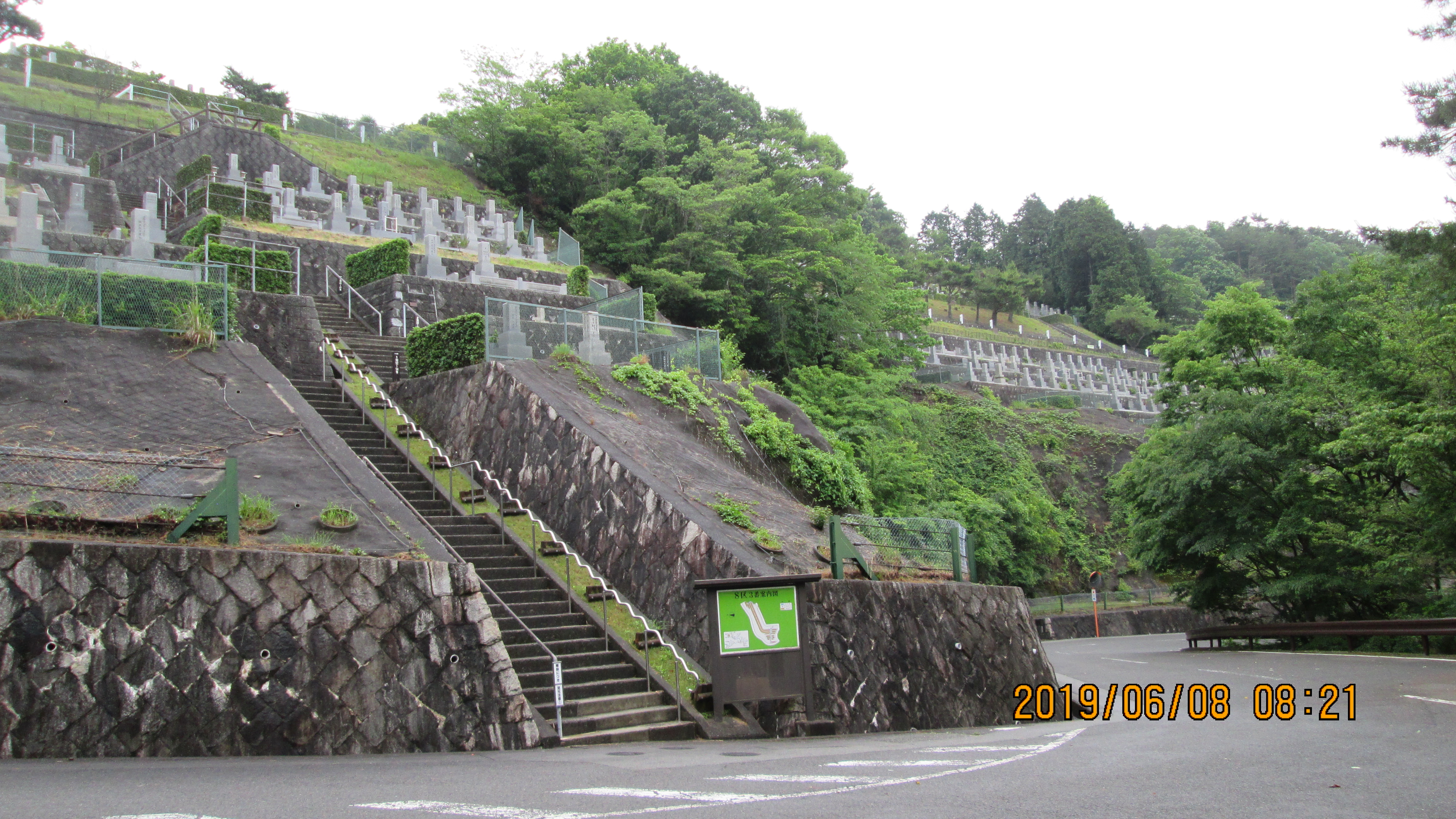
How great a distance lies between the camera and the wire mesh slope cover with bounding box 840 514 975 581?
14203 millimetres

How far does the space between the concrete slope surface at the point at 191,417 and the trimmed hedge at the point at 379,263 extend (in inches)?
436

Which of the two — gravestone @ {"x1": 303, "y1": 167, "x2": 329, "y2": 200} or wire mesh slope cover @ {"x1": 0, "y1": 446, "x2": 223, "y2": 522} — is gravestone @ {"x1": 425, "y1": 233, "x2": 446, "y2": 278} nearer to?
gravestone @ {"x1": 303, "y1": 167, "x2": 329, "y2": 200}

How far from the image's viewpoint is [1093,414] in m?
48.1

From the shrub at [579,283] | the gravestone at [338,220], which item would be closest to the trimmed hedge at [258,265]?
the shrub at [579,283]

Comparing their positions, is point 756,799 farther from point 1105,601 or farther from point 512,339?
point 1105,601

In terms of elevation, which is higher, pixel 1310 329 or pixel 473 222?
pixel 473 222

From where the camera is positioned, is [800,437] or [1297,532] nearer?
[800,437]

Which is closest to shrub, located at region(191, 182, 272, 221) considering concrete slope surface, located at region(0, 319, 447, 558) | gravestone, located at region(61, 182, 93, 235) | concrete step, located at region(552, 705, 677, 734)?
gravestone, located at region(61, 182, 93, 235)

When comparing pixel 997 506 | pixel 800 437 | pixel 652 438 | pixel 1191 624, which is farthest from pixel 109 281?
pixel 1191 624

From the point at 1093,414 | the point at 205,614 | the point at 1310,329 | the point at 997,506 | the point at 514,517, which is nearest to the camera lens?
the point at 205,614

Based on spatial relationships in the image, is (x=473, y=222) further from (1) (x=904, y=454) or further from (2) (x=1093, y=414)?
(2) (x=1093, y=414)

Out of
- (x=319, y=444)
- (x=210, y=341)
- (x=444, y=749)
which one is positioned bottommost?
(x=444, y=749)

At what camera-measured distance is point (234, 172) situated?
33.8m

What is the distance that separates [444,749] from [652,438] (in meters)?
8.08
